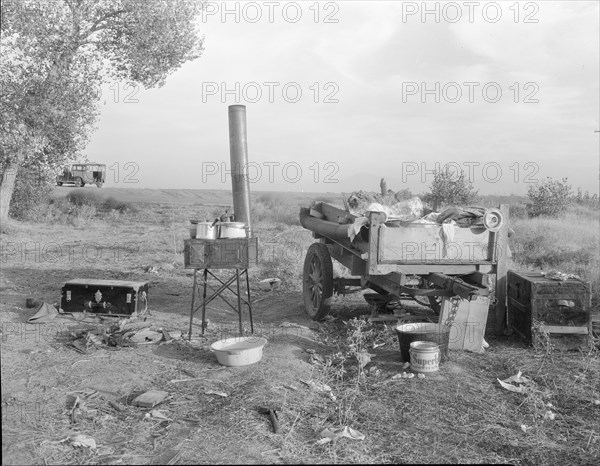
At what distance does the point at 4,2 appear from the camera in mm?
15086

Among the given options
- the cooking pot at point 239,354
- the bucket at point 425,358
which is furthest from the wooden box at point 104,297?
the bucket at point 425,358

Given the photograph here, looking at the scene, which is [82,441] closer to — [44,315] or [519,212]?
[44,315]

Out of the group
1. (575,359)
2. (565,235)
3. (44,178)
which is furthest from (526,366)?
(44,178)

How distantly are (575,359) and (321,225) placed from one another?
12.0 ft

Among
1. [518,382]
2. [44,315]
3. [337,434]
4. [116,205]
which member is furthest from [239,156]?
[116,205]

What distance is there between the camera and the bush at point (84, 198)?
95.5 ft

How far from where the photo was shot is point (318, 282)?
8.23 m

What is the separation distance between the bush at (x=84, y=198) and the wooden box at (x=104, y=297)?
2144 centimetres

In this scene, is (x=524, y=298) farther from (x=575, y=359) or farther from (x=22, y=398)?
(x=22, y=398)

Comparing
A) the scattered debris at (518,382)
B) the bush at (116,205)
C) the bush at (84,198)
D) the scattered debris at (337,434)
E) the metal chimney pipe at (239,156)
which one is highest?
the metal chimney pipe at (239,156)

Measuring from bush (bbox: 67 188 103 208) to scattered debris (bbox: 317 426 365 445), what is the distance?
2646 cm

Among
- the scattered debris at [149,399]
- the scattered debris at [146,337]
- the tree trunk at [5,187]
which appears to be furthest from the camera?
the tree trunk at [5,187]

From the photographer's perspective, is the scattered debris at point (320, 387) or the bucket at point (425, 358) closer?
the scattered debris at point (320, 387)

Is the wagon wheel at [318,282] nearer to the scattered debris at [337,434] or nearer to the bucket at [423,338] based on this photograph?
the bucket at [423,338]
